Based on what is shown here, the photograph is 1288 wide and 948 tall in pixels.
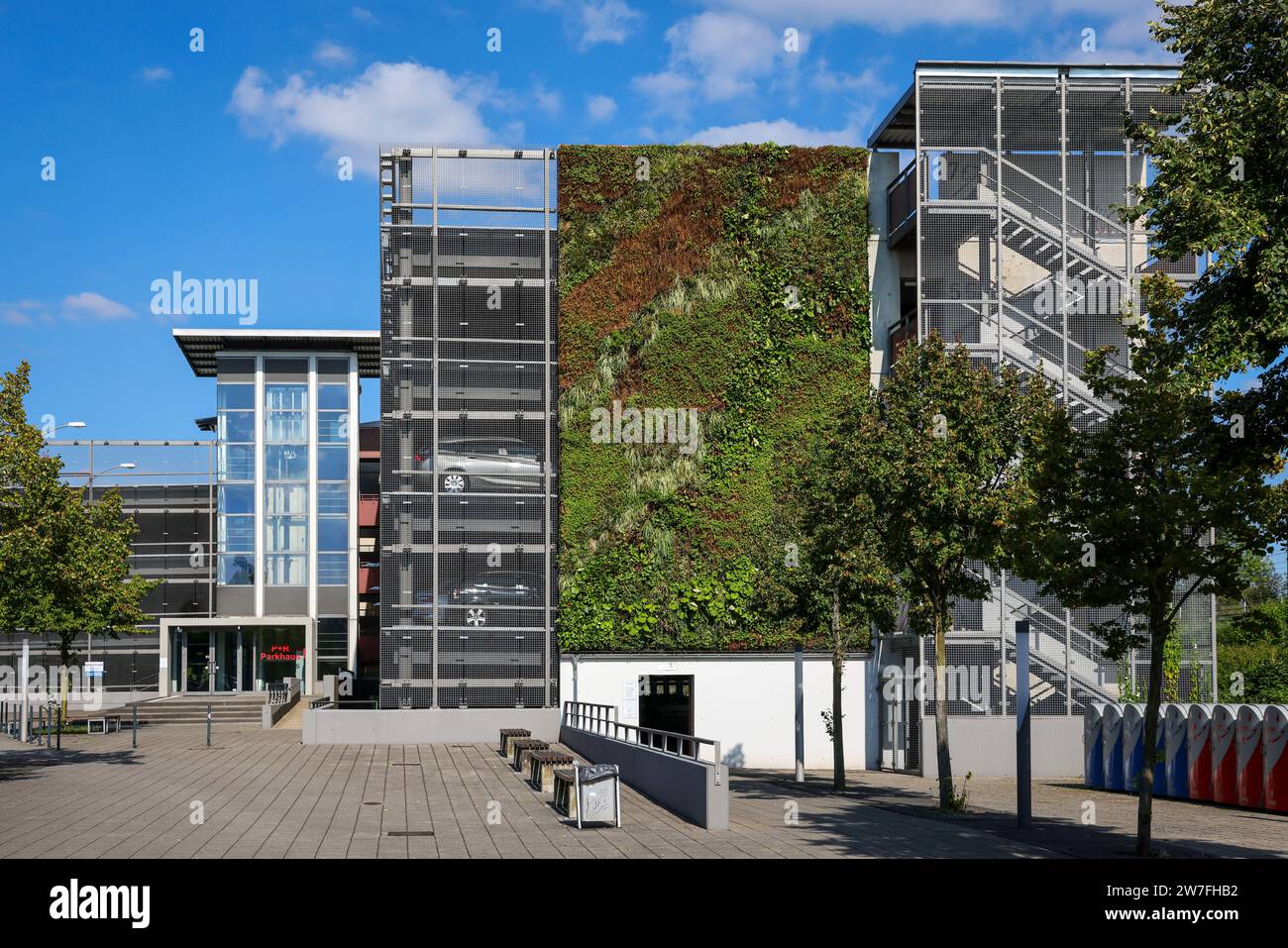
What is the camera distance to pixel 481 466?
39.9 meters

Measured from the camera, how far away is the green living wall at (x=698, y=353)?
39562mm

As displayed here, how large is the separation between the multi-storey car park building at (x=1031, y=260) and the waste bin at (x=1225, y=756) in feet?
30.4

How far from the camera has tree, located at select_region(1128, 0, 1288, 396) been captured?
1291 cm

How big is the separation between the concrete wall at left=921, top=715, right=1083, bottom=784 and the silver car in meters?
13.6

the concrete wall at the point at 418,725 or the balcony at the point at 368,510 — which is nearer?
the concrete wall at the point at 418,725

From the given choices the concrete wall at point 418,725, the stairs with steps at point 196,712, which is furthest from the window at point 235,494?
the concrete wall at point 418,725

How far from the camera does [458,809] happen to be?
21.3 meters

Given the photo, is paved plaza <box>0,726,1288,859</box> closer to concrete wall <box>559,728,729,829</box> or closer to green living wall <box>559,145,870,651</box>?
concrete wall <box>559,728,729,829</box>

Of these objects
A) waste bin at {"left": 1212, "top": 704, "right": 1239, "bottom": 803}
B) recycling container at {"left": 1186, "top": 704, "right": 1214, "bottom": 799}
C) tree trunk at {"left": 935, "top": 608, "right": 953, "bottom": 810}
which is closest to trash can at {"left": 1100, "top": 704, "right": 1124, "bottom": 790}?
recycling container at {"left": 1186, "top": 704, "right": 1214, "bottom": 799}

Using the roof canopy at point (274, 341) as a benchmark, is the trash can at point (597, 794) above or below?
below

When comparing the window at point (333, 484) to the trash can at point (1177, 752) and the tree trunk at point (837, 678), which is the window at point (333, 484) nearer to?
the tree trunk at point (837, 678)

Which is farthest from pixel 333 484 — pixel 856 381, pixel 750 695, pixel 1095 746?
pixel 1095 746
